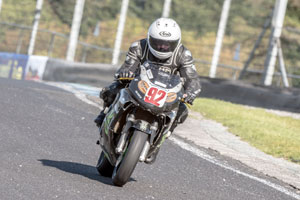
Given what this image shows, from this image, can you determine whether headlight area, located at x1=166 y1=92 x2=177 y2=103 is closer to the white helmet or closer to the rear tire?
the white helmet

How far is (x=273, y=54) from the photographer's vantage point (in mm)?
17656

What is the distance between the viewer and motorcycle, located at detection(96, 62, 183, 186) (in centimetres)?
604

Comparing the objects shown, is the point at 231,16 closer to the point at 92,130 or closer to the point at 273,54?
the point at 273,54

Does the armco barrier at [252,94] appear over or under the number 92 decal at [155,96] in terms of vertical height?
under

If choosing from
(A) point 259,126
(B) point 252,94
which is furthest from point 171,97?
(B) point 252,94

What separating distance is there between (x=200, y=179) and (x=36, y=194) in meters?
2.55

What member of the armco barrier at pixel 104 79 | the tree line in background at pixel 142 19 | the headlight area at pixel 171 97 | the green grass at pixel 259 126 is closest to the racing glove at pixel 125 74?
the headlight area at pixel 171 97

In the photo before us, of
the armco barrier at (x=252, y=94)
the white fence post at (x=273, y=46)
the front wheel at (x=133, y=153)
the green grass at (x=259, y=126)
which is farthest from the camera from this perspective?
the white fence post at (x=273, y=46)

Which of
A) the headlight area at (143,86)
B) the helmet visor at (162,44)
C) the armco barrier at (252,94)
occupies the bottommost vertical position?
the armco barrier at (252,94)

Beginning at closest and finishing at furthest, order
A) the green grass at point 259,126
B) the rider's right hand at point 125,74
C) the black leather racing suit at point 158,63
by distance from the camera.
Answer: the rider's right hand at point 125,74 < the black leather racing suit at point 158,63 < the green grass at point 259,126

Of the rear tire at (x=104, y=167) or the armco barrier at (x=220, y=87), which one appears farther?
the armco barrier at (x=220, y=87)

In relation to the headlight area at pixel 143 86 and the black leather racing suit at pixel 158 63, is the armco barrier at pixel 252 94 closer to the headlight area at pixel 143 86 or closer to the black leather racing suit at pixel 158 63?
the black leather racing suit at pixel 158 63

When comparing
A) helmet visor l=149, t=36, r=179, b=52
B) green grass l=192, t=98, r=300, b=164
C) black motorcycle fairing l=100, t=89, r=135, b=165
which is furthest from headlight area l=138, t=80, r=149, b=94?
green grass l=192, t=98, r=300, b=164

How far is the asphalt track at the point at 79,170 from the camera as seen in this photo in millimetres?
5820
